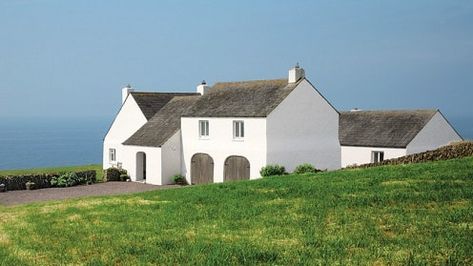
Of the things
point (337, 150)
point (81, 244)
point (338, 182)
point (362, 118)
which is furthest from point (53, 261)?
point (362, 118)

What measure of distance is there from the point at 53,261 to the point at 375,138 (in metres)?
46.8

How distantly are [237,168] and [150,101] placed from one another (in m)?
16.2

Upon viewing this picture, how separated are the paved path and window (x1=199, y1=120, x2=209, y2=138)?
5.83 m

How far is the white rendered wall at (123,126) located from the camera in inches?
2175

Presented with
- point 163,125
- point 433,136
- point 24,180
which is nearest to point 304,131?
point 163,125

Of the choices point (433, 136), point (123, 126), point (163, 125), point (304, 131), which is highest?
point (123, 126)

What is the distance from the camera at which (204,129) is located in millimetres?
46969

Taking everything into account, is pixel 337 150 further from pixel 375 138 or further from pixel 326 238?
pixel 326 238

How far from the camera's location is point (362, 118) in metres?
60.5

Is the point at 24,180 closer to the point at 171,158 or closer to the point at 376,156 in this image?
the point at 171,158

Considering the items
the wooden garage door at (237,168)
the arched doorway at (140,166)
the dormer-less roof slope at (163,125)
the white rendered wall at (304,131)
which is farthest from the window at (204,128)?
the arched doorway at (140,166)

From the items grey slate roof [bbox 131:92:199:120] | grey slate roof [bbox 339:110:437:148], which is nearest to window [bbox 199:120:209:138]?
grey slate roof [bbox 131:92:199:120]

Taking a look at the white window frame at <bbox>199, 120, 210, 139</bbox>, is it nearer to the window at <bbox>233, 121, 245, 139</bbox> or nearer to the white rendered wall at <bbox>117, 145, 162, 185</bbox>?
the window at <bbox>233, 121, 245, 139</bbox>

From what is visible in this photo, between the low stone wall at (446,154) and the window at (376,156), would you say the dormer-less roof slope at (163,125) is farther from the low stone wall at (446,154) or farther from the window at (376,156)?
the low stone wall at (446,154)
